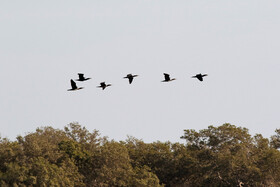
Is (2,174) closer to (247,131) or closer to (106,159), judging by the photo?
(106,159)

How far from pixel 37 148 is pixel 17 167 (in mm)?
5133

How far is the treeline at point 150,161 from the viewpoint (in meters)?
62.9

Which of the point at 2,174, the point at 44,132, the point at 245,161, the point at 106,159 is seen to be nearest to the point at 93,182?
the point at 106,159

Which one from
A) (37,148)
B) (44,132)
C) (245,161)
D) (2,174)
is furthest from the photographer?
(44,132)

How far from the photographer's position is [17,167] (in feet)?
194

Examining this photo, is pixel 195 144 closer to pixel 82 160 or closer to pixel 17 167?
pixel 82 160

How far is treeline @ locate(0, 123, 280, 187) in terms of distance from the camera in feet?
206

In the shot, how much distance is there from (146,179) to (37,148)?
10.7m

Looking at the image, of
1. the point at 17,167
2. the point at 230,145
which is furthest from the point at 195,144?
the point at 17,167

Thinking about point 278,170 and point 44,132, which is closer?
point 278,170

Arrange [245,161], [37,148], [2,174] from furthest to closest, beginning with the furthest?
[245,161] < [37,148] < [2,174]

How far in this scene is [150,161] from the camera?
7288cm

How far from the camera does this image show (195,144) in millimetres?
73250

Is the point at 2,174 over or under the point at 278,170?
over
